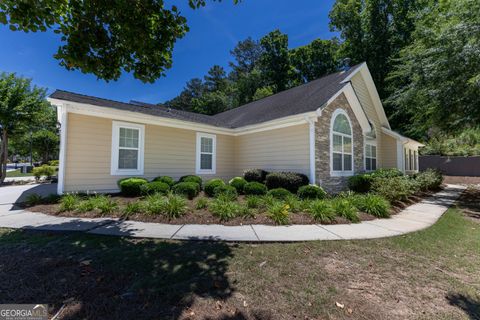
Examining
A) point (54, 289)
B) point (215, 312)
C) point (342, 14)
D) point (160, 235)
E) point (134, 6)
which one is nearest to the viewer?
point (215, 312)

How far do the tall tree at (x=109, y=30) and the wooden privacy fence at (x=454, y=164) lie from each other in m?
27.6

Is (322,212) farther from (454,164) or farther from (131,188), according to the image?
(454,164)


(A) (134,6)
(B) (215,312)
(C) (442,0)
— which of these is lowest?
(B) (215,312)

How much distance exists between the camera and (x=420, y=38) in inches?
468

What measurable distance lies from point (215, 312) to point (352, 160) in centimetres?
1086

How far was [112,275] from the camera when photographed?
2.96 meters

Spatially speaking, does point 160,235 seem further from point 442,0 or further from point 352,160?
point 442,0

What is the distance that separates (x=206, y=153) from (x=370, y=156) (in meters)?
10.0

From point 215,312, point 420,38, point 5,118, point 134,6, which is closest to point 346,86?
point 420,38

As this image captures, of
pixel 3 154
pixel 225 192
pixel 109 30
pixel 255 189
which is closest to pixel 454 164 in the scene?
pixel 255 189

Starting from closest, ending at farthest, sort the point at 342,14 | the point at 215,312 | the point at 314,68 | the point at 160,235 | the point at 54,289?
the point at 215,312
the point at 54,289
the point at 160,235
the point at 342,14
the point at 314,68

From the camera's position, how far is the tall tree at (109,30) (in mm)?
4254

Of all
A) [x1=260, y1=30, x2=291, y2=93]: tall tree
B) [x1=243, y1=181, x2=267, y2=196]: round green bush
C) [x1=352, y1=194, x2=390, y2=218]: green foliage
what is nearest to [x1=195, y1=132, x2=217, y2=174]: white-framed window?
[x1=243, y1=181, x2=267, y2=196]: round green bush

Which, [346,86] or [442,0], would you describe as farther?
[442,0]
